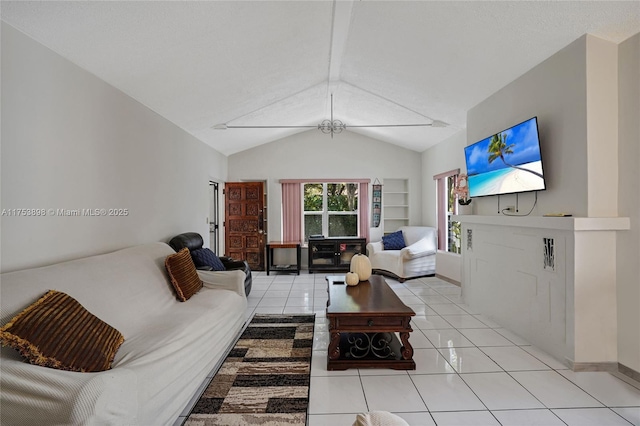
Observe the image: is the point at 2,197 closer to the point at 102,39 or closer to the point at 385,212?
the point at 102,39

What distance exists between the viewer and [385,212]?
23.7 ft

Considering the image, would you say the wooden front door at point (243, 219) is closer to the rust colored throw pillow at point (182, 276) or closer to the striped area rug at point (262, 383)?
the rust colored throw pillow at point (182, 276)

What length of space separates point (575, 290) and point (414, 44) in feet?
8.63

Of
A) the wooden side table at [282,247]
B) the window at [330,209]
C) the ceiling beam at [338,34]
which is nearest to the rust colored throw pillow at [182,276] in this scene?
the ceiling beam at [338,34]

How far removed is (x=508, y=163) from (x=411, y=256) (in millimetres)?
2846

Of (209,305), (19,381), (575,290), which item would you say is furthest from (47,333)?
(575,290)

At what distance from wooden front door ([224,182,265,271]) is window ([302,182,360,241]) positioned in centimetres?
112

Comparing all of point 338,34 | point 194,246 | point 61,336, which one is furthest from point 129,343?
point 338,34

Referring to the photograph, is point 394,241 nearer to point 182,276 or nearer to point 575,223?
point 575,223

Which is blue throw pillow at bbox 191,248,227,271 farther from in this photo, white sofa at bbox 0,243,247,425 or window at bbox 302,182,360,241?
window at bbox 302,182,360,241

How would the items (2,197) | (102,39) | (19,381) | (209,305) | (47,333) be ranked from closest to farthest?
(19,381) → (47,333) → (2,197) → (102,39) → (209,305)

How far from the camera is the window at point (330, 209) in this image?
721 cm

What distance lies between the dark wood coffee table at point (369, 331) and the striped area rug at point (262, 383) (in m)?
0.32

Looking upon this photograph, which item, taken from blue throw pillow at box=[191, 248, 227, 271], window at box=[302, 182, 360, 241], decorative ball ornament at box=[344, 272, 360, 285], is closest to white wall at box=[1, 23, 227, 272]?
blue throw pillow at box=[191, 248, 227, 271]
